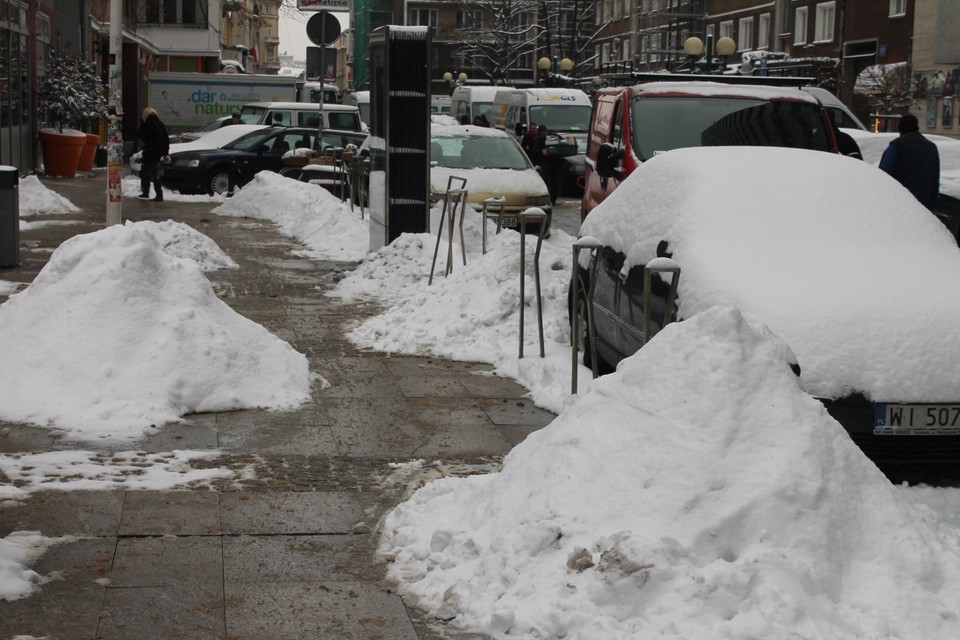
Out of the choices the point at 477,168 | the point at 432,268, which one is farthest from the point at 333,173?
the point at 432,268

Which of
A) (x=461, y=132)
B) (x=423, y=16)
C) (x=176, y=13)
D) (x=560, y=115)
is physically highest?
(x=423, y=16)

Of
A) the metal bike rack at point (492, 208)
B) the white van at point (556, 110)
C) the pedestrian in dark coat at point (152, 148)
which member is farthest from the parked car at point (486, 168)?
the white van at point (556, 110)

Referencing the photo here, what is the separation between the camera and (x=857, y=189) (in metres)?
7.89

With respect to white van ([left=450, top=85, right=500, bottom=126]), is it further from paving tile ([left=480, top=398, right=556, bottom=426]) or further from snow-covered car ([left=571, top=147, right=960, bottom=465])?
paving tile ([left=480, top=398, right=556, bottom=426])

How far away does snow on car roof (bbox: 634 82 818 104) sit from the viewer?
519 inches

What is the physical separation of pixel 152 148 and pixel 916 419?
62.1 feet

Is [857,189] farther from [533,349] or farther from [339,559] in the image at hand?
[339,559]

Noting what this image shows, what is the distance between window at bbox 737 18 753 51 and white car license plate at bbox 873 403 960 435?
169 feet

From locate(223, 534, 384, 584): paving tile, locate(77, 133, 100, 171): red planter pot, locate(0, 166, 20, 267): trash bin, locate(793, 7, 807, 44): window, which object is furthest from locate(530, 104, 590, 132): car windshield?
locate(223, 534, 384, 584): paving tile

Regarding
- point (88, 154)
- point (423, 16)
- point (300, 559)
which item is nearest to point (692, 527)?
point (300, 559)

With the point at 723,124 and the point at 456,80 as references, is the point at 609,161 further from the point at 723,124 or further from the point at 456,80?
the point at 456,80

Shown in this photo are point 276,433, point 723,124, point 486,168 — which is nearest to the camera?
point 276,433

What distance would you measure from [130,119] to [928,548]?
45.1 metres

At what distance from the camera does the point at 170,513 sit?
590 cm
